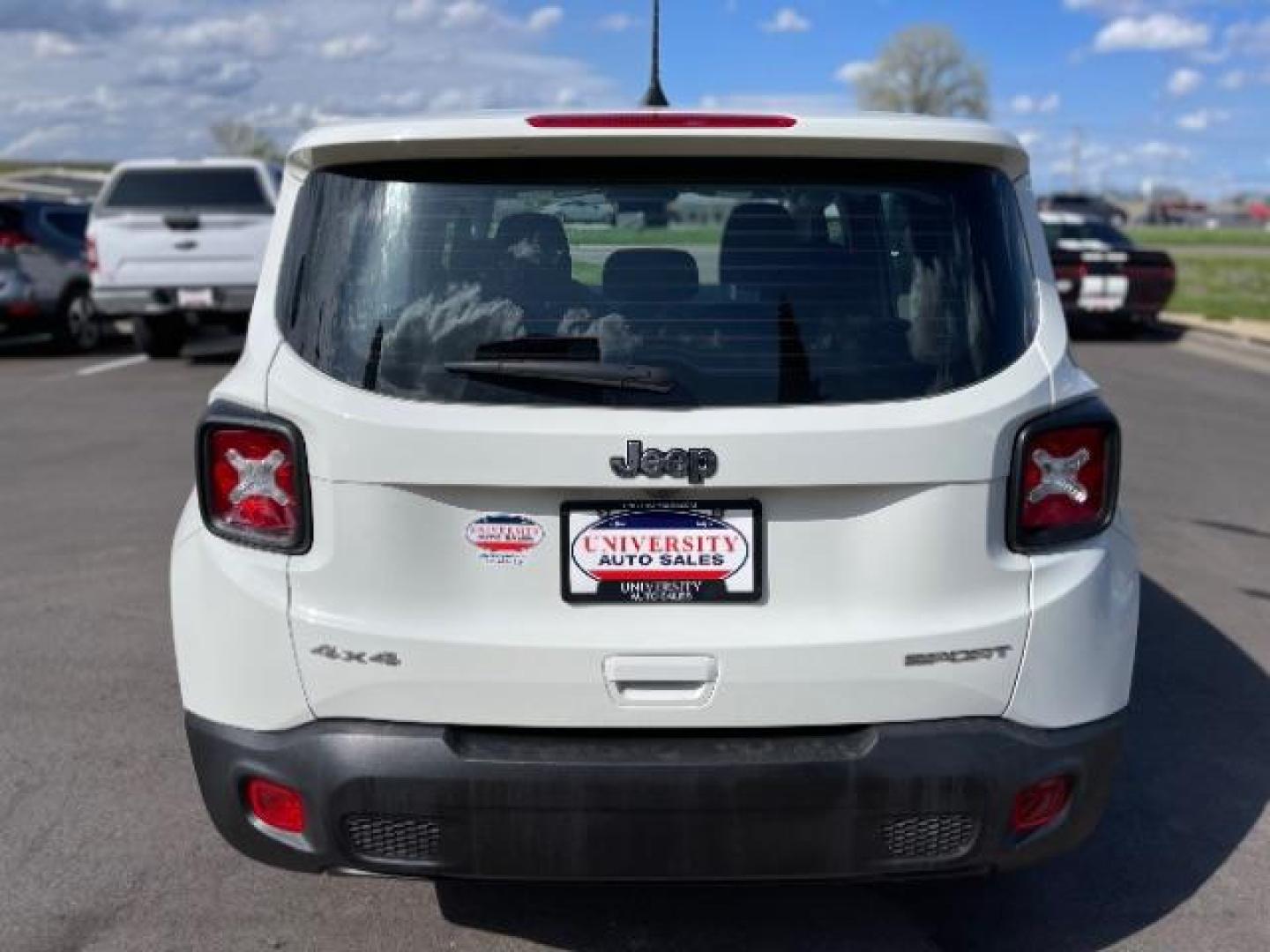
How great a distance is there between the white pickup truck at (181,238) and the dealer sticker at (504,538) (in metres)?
12.2

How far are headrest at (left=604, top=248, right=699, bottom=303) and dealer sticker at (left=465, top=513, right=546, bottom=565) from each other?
0.50 m

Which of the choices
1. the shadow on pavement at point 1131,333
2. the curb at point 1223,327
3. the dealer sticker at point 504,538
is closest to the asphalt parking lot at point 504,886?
the dealer sticker at point 504,538

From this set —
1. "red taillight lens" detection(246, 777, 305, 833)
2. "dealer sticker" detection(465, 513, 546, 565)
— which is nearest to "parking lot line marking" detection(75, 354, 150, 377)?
"red taillight lens" detection(246, 777, 305, 833)

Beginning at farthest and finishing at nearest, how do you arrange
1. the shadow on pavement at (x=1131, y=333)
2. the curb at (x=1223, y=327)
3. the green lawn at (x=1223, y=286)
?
the green lawn at (x=1223, y=286)
the shadow on pavement at (x=1131, y=333)
the curb at (x=1223, y=327)

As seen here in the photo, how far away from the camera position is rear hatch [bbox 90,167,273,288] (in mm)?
14375

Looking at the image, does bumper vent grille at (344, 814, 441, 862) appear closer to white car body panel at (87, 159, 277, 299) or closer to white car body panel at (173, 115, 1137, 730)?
white car body panel at (173, 115, 1137, 730)

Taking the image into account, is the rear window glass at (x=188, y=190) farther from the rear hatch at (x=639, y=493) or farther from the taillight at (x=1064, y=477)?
the taillight at (x=1064, y=477)

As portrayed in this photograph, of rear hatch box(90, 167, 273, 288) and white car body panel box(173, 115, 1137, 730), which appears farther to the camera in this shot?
rear hatch box(90, 167, 273, 288)

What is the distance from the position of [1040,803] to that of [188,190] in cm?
1383

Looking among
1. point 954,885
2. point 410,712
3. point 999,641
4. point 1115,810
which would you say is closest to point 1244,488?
point 1115,810

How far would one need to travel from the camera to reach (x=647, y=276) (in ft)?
9.43

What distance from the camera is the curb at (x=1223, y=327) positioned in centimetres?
1773

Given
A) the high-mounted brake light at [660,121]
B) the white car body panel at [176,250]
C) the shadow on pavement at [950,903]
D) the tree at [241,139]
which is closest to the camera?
the high-mounted brake light at [660,121]

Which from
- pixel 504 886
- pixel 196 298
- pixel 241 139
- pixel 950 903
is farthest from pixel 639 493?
pixel 241 139
